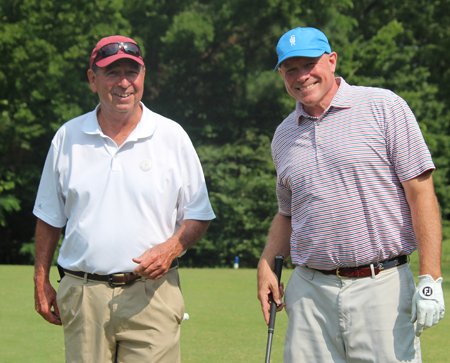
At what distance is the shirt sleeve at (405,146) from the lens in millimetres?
2648

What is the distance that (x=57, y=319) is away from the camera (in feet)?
10.4

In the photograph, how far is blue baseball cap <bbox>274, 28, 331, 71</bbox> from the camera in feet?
9.61

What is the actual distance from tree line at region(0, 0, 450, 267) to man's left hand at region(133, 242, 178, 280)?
14.5 m

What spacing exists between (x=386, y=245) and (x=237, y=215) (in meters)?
15.0

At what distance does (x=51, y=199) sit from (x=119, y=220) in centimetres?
48

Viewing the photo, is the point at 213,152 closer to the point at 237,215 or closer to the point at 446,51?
the point at 237,215

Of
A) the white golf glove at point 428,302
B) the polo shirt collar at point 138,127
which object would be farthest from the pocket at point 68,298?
the white golf glove at point 428,302

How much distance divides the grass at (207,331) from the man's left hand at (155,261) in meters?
2.47

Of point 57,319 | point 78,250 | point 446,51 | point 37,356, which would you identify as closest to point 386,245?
point 78,250

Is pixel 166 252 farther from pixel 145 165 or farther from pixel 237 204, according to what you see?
pixel 237 204

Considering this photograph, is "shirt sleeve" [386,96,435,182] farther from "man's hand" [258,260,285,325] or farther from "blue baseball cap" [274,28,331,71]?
"man's hand" [258,260,285,325]

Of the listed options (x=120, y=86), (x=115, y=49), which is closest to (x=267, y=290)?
(x=120, y=86)

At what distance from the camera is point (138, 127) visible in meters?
3.09

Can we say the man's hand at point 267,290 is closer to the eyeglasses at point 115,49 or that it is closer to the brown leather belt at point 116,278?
the brown leather belt at point 116,278
